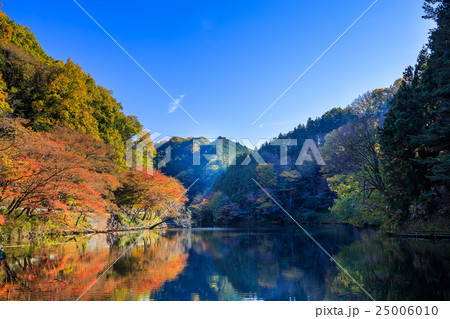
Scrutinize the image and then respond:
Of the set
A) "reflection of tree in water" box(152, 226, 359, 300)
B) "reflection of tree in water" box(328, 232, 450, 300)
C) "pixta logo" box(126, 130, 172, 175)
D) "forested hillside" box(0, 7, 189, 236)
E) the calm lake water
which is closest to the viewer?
"reflection of tree in water" box(328, 232, 450, 300)

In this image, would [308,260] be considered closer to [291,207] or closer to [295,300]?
[295,300]

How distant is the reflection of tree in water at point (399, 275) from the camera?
4.87 meters

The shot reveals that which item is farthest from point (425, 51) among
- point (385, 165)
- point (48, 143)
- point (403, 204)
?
point (48, 143)

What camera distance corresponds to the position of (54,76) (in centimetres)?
1728

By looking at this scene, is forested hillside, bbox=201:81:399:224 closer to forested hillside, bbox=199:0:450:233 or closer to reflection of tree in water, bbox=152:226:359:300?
forested hillside, bbox=199:0:450:233

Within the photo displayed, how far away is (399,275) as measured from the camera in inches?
242

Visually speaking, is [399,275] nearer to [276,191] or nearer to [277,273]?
[277,273]

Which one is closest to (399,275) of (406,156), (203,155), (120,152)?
(406,156)

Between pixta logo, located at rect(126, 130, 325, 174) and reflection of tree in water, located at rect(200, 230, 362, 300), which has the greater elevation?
pixta logo, located at rect(126, 130, 325, 174)

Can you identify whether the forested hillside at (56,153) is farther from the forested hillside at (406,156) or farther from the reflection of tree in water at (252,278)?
the forested hillside at (406,156)

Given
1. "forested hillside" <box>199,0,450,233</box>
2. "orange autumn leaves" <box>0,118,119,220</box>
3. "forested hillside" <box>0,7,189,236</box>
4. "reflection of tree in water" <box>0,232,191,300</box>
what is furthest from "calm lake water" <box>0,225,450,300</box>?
"forested hillside" <box>199,0,450,233</box>

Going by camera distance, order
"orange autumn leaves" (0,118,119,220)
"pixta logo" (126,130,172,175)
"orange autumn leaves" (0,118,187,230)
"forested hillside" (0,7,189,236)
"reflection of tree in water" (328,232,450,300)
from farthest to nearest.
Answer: "pixta logo" (126,130,172,175), "forested hillside" (0,7,189,236), "orange autumn leaves" (0,118,187,230), "orange autumn leaves" (0,118,119,220), "reflection of tree in water" (328,232,450,300)

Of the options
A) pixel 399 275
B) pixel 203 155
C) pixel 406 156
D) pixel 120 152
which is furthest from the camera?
pixel 203 155

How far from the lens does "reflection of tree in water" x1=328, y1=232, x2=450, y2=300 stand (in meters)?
4.87
